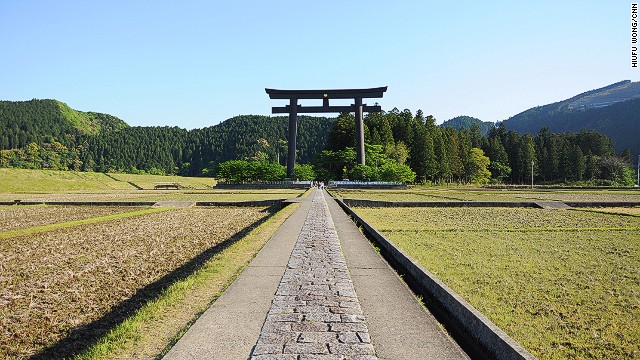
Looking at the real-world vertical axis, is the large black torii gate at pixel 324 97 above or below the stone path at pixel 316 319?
above

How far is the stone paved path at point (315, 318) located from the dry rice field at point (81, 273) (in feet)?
7.04

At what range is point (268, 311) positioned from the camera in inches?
180

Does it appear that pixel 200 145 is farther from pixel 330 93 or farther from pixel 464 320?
pixel 464 320

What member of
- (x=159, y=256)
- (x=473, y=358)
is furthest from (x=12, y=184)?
(x=473, y=358)

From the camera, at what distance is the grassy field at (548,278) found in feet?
13.3

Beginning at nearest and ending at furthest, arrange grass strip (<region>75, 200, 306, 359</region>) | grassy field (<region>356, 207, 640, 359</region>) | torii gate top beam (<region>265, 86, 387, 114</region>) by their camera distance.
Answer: grass strip (<region>75, 200, 306, 359</region>) < grassy field (<region>356, 207, 640, 359</region>) < torii gate top beam (<region>265, 86, 387, 114</region>)

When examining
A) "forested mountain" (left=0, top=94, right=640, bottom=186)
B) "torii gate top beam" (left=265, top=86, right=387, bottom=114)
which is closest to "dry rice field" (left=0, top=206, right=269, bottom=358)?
"torii gate top beam" (left=265, top=86, right=387, bottom=114)

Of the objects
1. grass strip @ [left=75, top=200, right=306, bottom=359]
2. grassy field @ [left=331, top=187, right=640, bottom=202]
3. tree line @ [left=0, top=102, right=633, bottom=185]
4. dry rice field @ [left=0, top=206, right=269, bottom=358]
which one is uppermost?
tree line @ [left=0, top=102, right=633, bottom=185]

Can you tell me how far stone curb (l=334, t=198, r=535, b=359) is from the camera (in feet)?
11.4

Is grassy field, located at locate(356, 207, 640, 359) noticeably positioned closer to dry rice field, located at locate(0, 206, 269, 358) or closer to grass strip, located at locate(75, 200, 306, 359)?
grass strip, located at locate(75, 200, 306, 359)

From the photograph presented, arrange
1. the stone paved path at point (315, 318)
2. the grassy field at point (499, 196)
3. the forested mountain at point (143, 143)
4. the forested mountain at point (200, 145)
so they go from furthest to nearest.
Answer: the forested mountain at point (200, 145) < the forested mountain at point (143, 143) < the grassy field at point (499, 196) < the stone paved path at point (315, 318)

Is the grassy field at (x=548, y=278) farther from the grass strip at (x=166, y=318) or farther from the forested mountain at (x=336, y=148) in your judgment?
the forested mountain at (x=336, y=148)

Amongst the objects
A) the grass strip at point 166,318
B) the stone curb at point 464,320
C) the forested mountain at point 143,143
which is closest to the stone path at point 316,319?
the grass strip at point 166,318

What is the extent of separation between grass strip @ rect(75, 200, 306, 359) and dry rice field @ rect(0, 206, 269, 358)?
2.10ft
